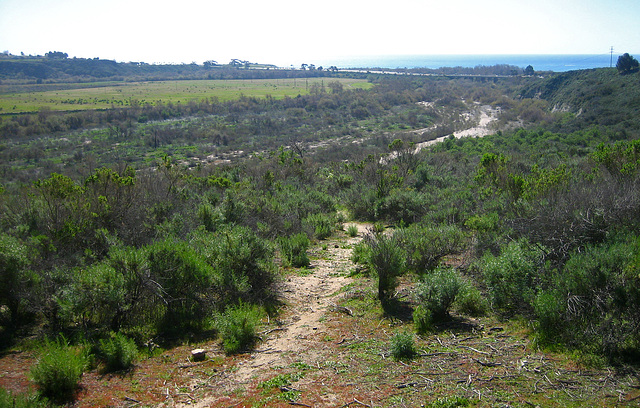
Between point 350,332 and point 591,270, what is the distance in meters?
4.12

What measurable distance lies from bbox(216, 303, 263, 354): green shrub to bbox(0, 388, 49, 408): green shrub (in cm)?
271

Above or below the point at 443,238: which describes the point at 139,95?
above

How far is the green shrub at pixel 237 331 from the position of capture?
277 inches

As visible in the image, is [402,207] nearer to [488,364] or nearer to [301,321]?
[301,321]

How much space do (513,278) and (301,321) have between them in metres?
4.24

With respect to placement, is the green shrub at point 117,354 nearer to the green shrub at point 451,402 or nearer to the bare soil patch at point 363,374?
the bare soil patch at point 363,374

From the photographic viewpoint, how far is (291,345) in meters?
7.15

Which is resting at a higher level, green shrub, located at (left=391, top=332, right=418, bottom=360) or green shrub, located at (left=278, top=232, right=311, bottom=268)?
green shrub, located at (left=391, top=332, right=418, bottom=360)

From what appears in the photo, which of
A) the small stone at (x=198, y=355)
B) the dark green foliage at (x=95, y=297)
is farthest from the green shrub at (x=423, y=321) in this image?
the dark green foliage at (x=95, y=297)

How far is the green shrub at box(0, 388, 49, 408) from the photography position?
458cm

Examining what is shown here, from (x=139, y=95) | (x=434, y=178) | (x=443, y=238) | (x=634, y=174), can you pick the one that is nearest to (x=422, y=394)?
(x=443, y=238)

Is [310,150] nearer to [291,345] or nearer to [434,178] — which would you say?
[434,178]

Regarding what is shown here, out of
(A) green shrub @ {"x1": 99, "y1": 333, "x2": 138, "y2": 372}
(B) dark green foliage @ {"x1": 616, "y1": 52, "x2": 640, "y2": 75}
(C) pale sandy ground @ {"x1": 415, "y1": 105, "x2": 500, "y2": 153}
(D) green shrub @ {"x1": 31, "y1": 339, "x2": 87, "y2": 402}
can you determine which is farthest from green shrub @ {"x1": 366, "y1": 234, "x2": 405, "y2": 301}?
(B) dark green foliage @ {"x1": 616, "y1": 52, "x2": 640, "y2": 75}

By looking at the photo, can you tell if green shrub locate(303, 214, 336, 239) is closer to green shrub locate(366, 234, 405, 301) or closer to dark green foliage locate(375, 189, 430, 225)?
dark green foliage locate(375, 189, 430, 225)
